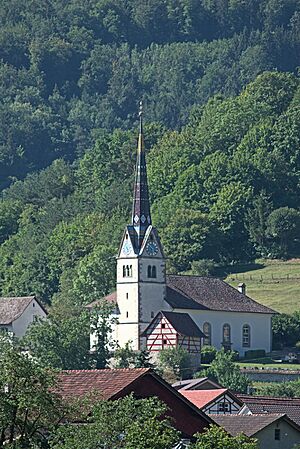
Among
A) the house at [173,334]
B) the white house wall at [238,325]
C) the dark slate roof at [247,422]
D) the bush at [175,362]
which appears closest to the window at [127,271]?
the white house wall at [238,325]

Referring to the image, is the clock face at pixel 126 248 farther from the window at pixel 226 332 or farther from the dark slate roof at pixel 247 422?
the dark slate roof at pixel 247 422

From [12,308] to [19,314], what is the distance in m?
1.48

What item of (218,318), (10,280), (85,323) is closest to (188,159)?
(10,280)

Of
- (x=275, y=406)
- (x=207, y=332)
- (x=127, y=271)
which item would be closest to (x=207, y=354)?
(x=207, y=332)

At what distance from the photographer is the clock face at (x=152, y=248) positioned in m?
124

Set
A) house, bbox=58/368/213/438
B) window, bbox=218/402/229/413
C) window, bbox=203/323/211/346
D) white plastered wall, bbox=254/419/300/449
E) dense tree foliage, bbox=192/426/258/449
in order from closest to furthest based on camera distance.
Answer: dense tree foliage, bbox=192/426/258/449, house, bbox=58/368/213/438, white plastered wall, bbox=254/419/300/449, window, bbox=218/402/229/413, window, bbox=203/323/211/346

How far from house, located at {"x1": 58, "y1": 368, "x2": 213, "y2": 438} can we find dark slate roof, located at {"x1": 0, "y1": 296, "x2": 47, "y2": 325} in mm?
74972

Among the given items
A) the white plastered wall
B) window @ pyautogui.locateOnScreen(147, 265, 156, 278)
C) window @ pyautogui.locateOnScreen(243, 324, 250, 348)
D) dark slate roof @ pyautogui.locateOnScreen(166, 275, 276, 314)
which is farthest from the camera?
window @ pyautogui.locateOnScreen(243, 324, 250, 348)

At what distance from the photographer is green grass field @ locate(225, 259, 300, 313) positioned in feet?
447

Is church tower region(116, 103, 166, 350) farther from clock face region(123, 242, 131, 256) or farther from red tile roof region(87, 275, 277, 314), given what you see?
red tile roof region(87, 275, 277, 314)

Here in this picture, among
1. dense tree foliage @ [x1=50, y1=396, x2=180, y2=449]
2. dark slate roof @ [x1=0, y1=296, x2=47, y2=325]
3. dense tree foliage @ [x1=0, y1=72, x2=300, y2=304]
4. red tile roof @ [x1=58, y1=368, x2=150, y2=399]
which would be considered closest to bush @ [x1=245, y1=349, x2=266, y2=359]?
dense tree foliage @ [x1=0, y1=72, x2=300, y2=304]

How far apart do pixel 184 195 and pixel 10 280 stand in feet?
57.5

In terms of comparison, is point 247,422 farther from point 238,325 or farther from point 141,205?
point 141,205

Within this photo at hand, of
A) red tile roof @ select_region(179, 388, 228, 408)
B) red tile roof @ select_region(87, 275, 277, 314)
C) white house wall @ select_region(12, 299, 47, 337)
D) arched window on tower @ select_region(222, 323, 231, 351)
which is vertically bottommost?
red tile roof @ select_region(179, 388, 228, 408)
